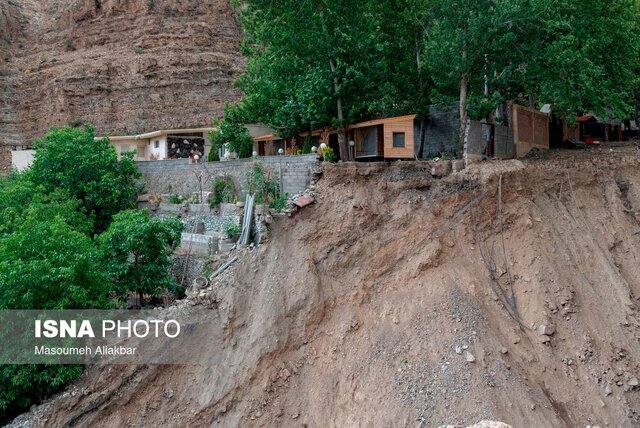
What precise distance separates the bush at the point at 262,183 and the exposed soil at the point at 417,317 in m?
1.80

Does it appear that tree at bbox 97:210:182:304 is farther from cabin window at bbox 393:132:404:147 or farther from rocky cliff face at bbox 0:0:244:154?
rocky cliff face at bbox 0:0:244:154

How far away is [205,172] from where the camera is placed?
17.6 meters

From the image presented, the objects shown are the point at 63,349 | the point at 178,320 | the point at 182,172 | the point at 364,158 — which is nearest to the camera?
the point at 63,349

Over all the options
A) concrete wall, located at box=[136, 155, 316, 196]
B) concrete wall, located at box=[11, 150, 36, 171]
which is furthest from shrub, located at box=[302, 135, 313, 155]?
concrete wall, located at box=[11, 150, 36, 171]

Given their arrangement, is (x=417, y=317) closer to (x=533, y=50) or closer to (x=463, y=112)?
(x=463, y=112)

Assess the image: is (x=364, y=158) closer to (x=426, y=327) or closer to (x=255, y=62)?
(x=255, y=62)

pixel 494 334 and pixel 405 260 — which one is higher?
pixel 405 260

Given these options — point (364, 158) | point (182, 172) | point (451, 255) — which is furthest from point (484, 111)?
point (182, 172)

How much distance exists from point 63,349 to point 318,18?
11.5m

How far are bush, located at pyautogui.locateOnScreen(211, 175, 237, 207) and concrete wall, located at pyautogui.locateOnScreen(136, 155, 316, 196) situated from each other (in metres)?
0.24

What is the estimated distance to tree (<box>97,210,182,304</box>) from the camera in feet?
44.1

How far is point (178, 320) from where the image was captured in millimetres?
12492

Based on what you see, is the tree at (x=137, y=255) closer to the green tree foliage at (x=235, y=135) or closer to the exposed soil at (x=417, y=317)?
the exposed soil at (x=417, y=317)

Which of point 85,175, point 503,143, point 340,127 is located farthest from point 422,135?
point 85,175
